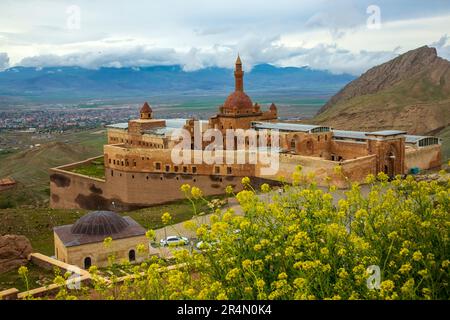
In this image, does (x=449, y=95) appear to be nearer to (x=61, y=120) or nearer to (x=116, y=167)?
(x=116, y=167)

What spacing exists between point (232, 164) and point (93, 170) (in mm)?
14417

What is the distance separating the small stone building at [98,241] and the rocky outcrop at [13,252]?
5.47 ft

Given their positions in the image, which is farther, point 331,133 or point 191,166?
point 331,133

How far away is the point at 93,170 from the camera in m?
43.2

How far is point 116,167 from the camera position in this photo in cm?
3734

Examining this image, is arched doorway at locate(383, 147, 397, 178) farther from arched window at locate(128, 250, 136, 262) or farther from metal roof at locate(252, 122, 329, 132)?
arched window at locate(128, 250, 136, 262)

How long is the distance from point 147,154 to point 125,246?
16.0 meters

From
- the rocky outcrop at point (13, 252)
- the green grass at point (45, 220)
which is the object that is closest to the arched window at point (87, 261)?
the rocky outcrop at point (13, 252)

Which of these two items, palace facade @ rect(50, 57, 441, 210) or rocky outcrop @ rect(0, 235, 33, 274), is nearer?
rocky outcrop @ rect(0, 235, 33, 274)

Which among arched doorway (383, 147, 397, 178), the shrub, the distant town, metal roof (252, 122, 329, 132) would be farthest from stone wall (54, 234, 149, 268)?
the distant town

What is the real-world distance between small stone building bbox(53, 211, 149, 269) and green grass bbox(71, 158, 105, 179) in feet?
64.7

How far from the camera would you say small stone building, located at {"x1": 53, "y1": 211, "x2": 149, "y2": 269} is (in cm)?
1991

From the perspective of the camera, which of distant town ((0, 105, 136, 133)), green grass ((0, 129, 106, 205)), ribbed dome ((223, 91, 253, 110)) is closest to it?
ribbed dome ((223, 91, 253, 110))
